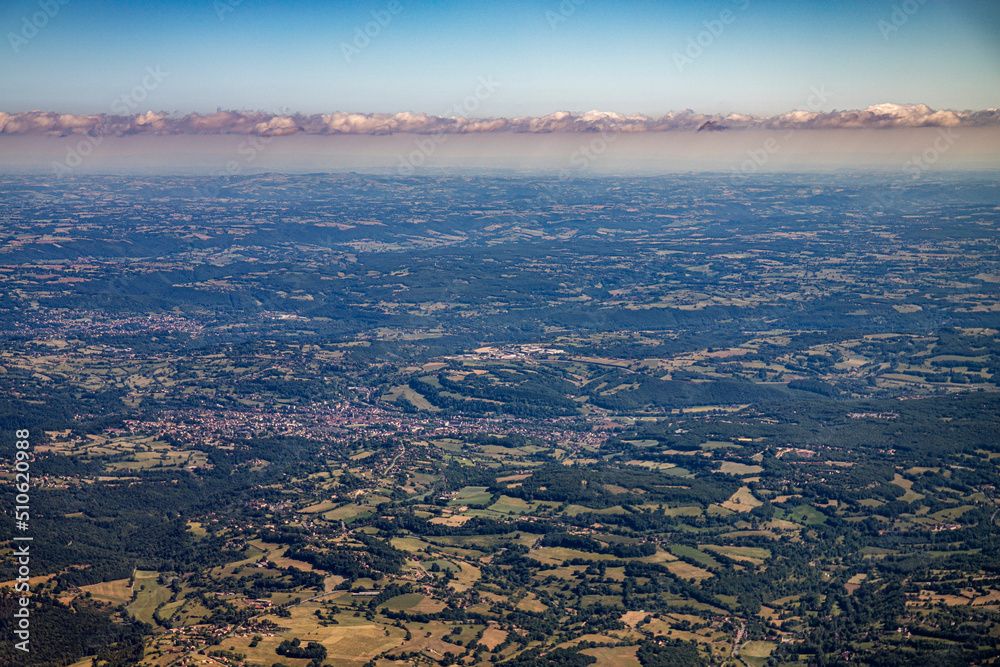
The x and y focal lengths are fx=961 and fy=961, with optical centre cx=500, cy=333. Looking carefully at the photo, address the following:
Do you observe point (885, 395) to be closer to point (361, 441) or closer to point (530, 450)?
point (530, 450)

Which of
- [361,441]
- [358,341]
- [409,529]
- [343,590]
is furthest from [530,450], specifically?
[358,341]

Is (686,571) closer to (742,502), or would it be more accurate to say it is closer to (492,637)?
(742,502)

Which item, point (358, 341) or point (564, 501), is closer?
point (564, 501)

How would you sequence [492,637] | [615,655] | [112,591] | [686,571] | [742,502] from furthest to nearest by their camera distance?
1. [742,502]
2. [686,571]
3. [112,591]
4. [492,637]
5. [615,655]

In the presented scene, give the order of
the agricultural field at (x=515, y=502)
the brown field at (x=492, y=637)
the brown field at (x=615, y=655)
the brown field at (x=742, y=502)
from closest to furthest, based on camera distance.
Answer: the brown field at (x=615, y=655) → the brown field at (x=492, y=637) → the agricultural field at (x=515, y=502) → the brown field at (x=742, y=502)

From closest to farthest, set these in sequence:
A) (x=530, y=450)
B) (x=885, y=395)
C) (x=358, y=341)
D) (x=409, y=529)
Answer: (x=409, y=529) < (x=530, y=450) < (x=885, y=395) < (x=358, y=341)

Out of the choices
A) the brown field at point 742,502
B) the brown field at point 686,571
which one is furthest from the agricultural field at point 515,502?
the brown field at point 742,502

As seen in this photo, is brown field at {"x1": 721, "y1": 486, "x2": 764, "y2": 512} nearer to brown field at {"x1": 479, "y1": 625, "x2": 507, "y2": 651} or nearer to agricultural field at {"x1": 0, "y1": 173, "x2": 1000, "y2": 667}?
agricultural field at {"x1": 0, "y1": 173, "x2": 1000, "y2": 667}

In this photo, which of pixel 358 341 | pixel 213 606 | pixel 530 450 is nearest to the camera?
pixel 213 606

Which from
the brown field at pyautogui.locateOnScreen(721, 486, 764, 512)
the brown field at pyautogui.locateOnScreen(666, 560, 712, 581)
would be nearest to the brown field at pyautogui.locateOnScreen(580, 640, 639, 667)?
the brown field at pyautogui.locateOnScreen(666, 560, 712, 581)

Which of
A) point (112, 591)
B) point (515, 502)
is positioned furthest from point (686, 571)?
point (112, 591)

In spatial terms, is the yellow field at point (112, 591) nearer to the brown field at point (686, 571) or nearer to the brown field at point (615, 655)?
the brown field at point (615, 655)
